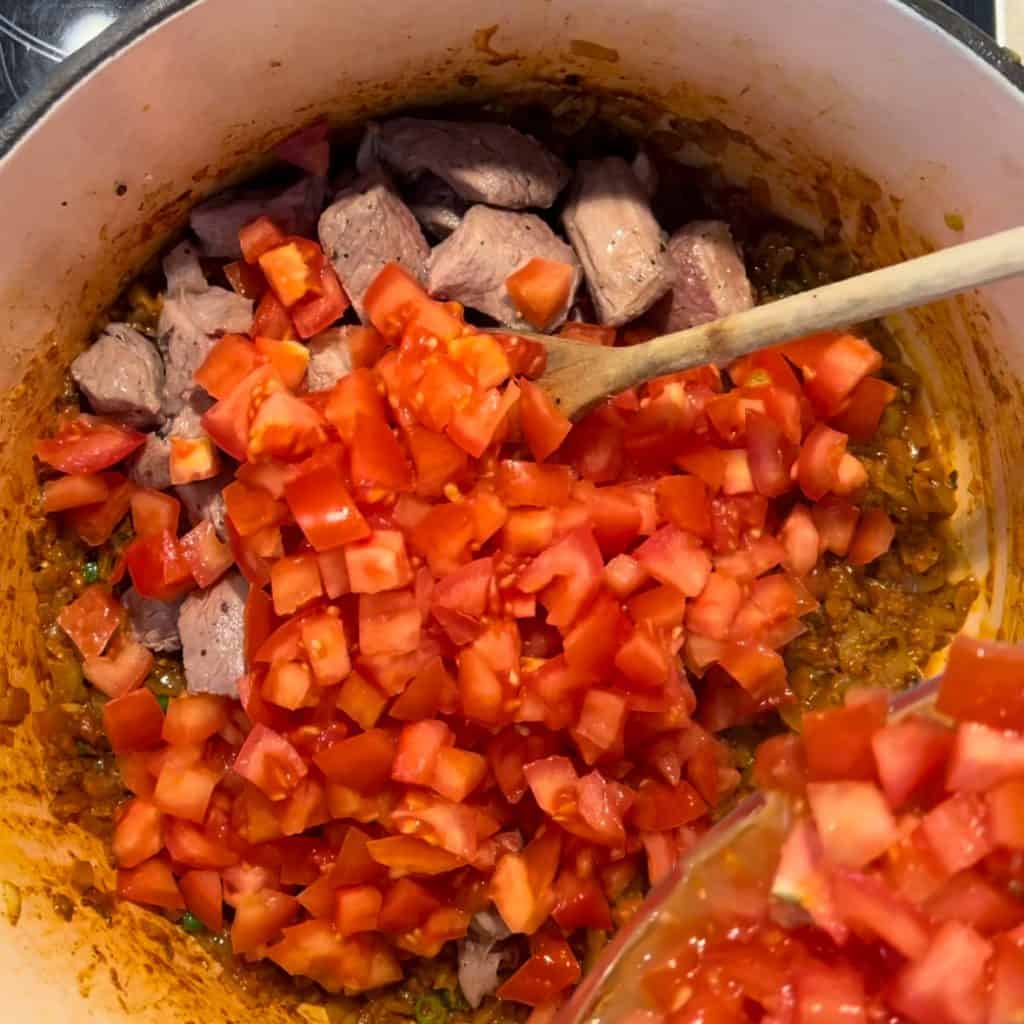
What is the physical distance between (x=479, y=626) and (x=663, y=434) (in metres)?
0.48

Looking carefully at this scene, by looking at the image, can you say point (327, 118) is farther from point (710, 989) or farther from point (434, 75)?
point (710, 989)

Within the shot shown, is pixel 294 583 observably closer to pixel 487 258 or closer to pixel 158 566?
pixel 158 566

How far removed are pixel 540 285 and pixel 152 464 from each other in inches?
30.6

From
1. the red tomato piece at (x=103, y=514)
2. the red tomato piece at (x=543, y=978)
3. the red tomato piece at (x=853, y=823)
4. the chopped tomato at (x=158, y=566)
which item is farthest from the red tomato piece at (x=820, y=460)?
the red tomato piece at (x=103, y=514)

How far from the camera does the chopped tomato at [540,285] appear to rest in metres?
2.00

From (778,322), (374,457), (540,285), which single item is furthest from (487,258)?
(778,322)

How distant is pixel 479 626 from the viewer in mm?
1823

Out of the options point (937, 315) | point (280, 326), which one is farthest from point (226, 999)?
point (937, 315)

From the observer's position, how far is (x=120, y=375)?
6.51 feet

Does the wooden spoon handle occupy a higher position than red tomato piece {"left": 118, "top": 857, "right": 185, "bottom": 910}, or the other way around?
the wooden spoon handle

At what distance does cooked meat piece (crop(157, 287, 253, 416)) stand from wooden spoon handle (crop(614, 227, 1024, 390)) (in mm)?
696

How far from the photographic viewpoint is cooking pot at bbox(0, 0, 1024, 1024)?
1594 millimetres

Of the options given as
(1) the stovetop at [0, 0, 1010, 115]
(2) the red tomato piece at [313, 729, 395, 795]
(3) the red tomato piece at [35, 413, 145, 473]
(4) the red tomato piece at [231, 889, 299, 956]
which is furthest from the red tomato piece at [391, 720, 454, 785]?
(1) the stovetop at [0, 0, 1010, 115]

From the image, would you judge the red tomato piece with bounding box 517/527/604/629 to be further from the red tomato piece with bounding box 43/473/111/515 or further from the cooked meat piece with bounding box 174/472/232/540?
the red tomato piece with bounding box 43/473/111/515
